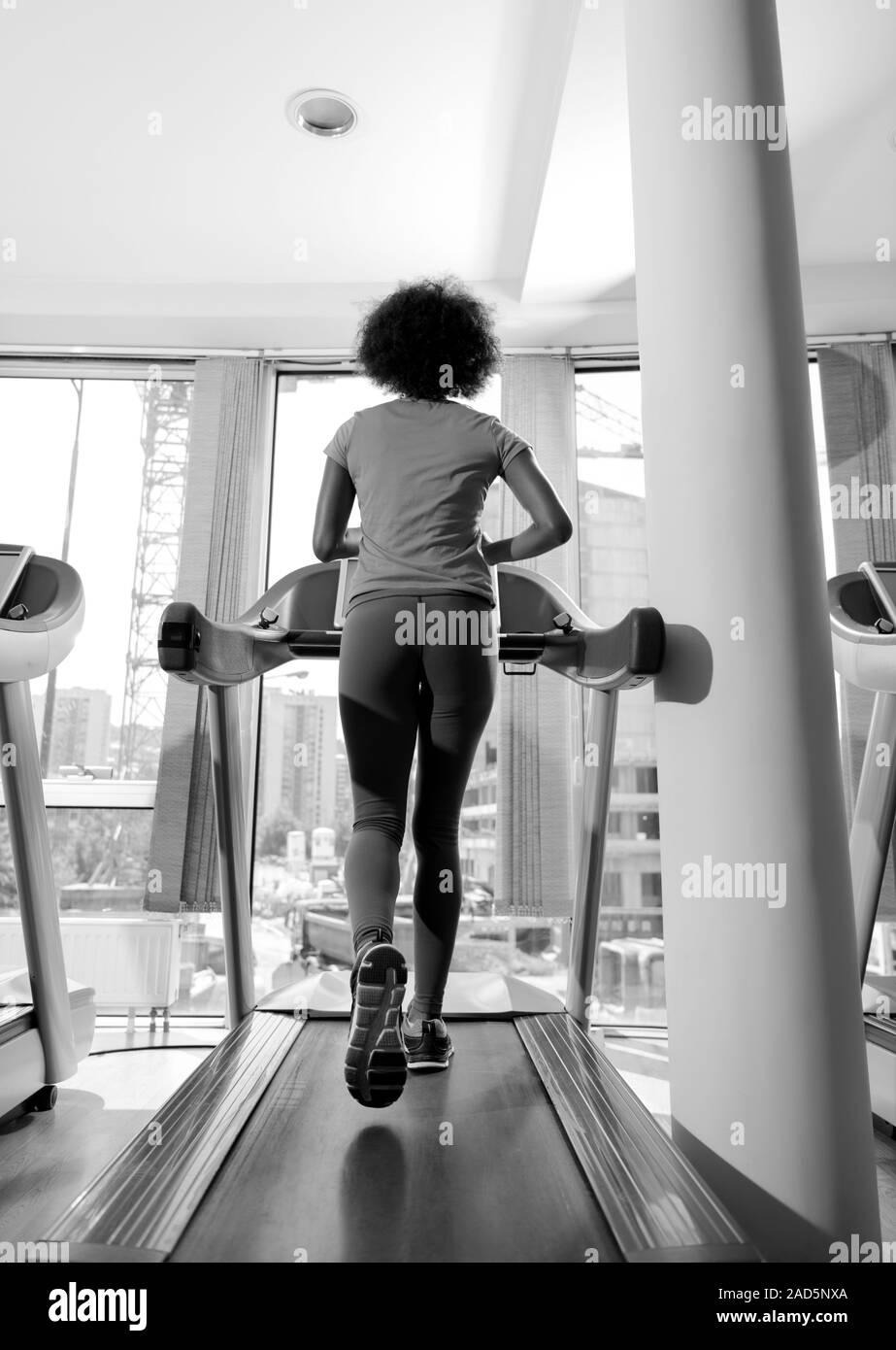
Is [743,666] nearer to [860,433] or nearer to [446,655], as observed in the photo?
[446,655]

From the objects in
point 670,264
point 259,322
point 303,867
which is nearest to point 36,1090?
point 303,867

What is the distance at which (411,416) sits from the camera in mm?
1581

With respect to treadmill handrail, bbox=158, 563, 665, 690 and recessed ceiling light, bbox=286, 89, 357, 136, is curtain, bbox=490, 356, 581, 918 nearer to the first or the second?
recessed ceiling light, bbox=286, 89, 357, 136

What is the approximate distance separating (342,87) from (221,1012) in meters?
3.50

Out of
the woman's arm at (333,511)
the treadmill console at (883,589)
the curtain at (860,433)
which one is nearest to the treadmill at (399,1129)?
the woman's arm at (333,511)

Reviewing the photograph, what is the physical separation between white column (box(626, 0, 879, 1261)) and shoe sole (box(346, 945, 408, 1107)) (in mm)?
398

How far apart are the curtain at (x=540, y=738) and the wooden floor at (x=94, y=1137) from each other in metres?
0.72

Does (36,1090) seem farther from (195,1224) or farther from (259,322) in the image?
(259,322)

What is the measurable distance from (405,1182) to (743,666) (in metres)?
0.83

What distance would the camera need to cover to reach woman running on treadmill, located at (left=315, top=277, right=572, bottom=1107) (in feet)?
4.81

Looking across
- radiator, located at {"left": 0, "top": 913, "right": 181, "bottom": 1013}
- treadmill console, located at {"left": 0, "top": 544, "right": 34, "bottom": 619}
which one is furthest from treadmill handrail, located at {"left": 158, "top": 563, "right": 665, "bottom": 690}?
radiator, located at {"left": 0, "top": 913, "right": 181, "bottom": 1013}

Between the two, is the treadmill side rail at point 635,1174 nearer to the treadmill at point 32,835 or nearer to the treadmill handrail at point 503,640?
the treadmill handrail at point 503,640

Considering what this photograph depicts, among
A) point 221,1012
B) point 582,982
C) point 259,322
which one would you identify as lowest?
point 221,1012

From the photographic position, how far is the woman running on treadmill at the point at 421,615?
146cm
